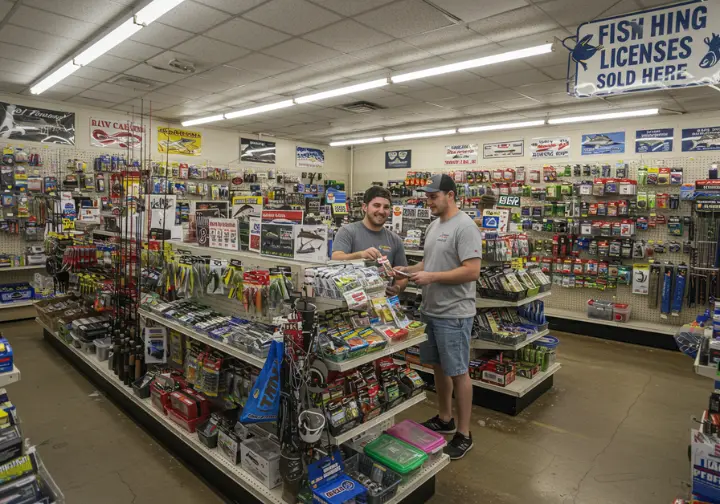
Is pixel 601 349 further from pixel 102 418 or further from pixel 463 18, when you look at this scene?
pixel 102 418

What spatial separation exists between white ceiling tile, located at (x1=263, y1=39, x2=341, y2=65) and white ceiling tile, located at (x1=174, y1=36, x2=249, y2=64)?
0.38 meters

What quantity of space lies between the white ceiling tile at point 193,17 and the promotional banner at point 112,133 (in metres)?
4.30

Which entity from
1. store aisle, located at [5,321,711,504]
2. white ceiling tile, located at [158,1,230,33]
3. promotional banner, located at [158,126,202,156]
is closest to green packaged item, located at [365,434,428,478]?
store aisle, located at [5,321,711,504]

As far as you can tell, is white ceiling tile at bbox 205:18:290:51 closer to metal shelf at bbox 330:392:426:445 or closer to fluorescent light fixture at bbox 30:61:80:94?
fluorescent light fixture at bbox 30:61:80:94

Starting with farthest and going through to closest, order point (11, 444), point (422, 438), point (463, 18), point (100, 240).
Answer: point (100, 240) < point (463, 18) < point (422, 438) < point (11, 444)

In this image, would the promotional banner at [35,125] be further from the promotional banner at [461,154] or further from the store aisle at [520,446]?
the promotional banner at [461,154]

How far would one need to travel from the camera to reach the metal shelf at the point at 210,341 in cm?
254

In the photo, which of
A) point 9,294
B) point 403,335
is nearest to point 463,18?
point 403,335

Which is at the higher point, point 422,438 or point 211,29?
point 211,29

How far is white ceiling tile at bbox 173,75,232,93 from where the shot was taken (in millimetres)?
6196

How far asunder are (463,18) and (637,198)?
181 inches

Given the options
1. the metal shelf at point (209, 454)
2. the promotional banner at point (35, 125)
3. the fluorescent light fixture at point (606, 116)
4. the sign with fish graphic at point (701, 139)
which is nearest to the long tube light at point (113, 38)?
the promotional banner at point (35, 125)

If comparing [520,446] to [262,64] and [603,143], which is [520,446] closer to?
[262,64]

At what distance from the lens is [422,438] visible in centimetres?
285
